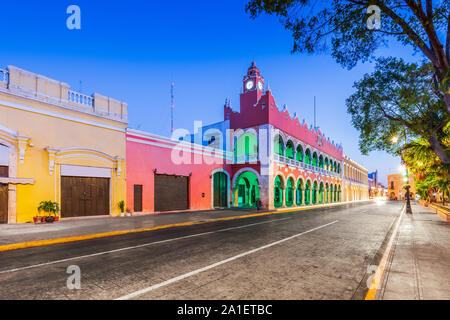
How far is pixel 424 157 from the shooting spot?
51.4 ft

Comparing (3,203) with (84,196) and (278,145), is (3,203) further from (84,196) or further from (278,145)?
(278,145)

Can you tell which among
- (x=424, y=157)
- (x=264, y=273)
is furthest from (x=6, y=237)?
(x=424, y=157)

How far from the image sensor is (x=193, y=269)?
Result: 484cm

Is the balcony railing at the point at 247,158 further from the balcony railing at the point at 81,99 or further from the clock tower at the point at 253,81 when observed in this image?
the balcony railing at the point at 81,99

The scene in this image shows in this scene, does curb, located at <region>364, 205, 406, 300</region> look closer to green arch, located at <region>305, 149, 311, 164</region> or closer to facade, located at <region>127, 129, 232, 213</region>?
facade, located at <region>127, 129, 232, 213</region>

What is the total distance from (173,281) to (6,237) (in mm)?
7732

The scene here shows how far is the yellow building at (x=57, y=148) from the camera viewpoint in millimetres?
11219

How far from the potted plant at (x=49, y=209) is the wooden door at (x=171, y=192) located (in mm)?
6477

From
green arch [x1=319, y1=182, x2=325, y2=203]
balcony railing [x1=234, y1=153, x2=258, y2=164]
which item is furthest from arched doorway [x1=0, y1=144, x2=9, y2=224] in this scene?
green arch [x1=319, y1=182, x2=325, y2=203]

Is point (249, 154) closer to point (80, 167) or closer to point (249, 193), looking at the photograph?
point (249, 193)

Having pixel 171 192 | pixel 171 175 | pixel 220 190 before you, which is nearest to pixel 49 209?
pixel 171 192

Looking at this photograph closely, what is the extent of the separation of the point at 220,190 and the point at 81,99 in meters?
14.5

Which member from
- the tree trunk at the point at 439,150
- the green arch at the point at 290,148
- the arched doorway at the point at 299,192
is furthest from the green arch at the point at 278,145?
the tree trunk at the point at 439,150

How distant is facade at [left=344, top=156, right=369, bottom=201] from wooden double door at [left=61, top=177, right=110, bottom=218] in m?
47.2
